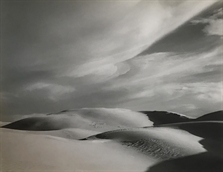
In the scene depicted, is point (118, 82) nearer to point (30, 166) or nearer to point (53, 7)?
point (53, 7)

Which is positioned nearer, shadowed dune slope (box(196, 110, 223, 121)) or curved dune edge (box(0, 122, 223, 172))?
curved dune edge (box(0, 122, 223, 172))

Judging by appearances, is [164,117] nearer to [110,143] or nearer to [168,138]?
[168,138]

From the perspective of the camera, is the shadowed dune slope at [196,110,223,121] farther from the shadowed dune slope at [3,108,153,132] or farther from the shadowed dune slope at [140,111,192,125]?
the shadowed dune slope at [3,108,153,132]

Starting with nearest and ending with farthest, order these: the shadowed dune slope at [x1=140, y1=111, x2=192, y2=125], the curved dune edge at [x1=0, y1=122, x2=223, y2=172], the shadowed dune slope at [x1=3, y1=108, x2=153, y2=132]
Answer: the curved dune edge at [x1=0, y1=122, x2=223, y2=172], the shadowed dune slope at [x1=3, y1=108, x2=153, y2=132], the shadowed dune slope at [x1=140, y1=111, x2=192, y2=125]

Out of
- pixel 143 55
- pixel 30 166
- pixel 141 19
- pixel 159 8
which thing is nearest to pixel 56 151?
pixel 30 166

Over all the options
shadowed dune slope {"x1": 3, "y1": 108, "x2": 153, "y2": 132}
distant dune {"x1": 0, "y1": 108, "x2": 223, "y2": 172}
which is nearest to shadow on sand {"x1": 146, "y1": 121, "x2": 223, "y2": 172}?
distant dune {"x1": 0, "y1": 108, "x2": 223, "y2": 172}

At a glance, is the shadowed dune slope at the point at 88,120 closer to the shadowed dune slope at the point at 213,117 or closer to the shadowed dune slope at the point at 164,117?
the shadowed dune slope at the point at 164,117

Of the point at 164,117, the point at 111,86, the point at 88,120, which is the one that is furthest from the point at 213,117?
the point at 88,120

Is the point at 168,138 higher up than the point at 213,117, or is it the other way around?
the point at 213,117
